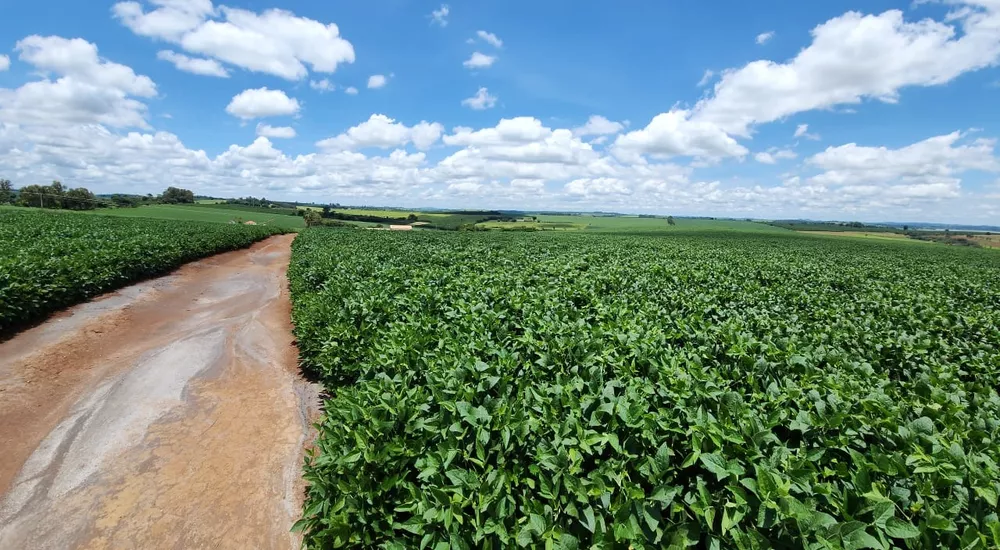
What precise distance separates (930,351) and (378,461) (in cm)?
740

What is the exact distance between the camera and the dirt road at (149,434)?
177 inches

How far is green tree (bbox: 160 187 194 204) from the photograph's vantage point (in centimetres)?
10549

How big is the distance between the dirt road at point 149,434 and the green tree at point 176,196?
396ft

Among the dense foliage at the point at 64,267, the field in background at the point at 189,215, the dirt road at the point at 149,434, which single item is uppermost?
the field in background at the point at 189,215

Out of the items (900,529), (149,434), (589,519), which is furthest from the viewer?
(149,434)

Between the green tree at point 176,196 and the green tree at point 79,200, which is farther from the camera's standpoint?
the green tree at point 176,196

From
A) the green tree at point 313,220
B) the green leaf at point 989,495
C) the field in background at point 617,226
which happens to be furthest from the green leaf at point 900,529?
the green tree at point 313,220

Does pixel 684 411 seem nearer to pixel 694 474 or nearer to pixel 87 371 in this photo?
pixel 694 474

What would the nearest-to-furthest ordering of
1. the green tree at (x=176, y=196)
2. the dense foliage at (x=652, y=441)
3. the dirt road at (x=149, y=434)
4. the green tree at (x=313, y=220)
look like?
1. the dense foliage at (x=652, y=441)
2. the dirt road at (x=149, y=434)
3. the green tree at (x=313, y=220)
4. the green tree at (x=176, y=196)

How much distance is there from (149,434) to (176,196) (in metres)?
131

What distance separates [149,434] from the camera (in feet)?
19.8

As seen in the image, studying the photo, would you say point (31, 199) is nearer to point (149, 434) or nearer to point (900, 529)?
point (149, 434)

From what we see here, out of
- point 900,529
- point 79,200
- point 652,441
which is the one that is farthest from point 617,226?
point 900,529

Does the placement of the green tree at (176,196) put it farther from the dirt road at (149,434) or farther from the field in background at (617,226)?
the dirt road at (149,434)
